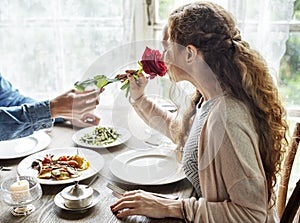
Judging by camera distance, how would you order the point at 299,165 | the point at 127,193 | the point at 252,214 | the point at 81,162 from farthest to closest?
the point at 299,165
the point at 81,162
the point at 127,193
the point at 252,214

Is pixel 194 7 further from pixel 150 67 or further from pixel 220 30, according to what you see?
pixel 150 67

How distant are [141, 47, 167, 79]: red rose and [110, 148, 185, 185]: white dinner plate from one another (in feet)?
0.95

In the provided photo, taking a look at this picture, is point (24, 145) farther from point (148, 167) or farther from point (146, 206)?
point (146, 206)

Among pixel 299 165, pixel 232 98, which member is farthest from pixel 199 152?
pixel 299 165

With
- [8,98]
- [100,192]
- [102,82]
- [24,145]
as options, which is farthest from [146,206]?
[8,98]

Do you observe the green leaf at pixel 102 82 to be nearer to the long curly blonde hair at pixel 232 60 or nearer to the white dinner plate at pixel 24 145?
the long curly blonde hair at pixel 232 60

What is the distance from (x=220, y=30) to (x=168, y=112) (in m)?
0.41

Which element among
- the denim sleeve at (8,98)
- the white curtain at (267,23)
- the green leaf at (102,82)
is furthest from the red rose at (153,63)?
the denim sleeve at (8,98)

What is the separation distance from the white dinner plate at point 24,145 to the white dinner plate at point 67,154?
0.07 m

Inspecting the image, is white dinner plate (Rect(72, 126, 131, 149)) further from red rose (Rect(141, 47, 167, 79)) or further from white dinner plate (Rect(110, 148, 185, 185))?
red rose (Rect(141, 47, 167, 79))

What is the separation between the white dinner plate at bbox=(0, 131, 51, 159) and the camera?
1487 mm

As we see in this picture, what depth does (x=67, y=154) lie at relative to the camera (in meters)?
1.47

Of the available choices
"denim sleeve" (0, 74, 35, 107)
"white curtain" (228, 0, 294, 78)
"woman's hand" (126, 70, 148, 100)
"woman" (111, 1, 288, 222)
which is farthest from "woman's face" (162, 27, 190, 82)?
"denim sleeve" (0, 74, 35, 107)

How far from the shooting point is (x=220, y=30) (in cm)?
111
